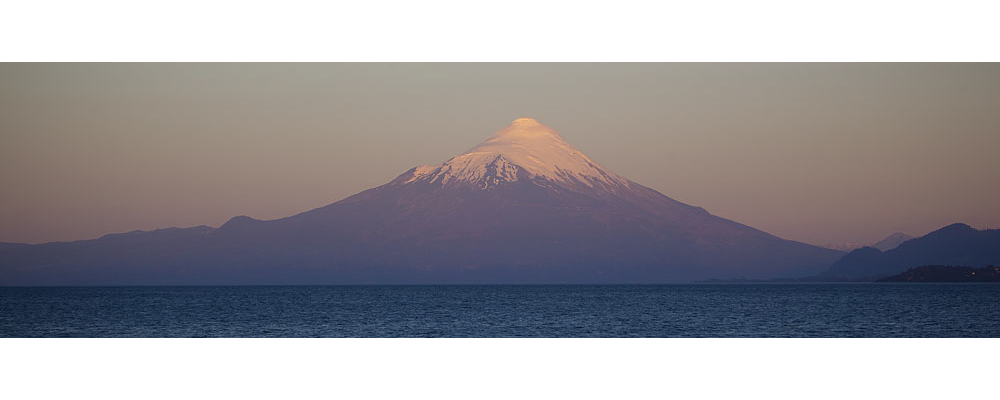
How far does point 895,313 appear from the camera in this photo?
45.1m
